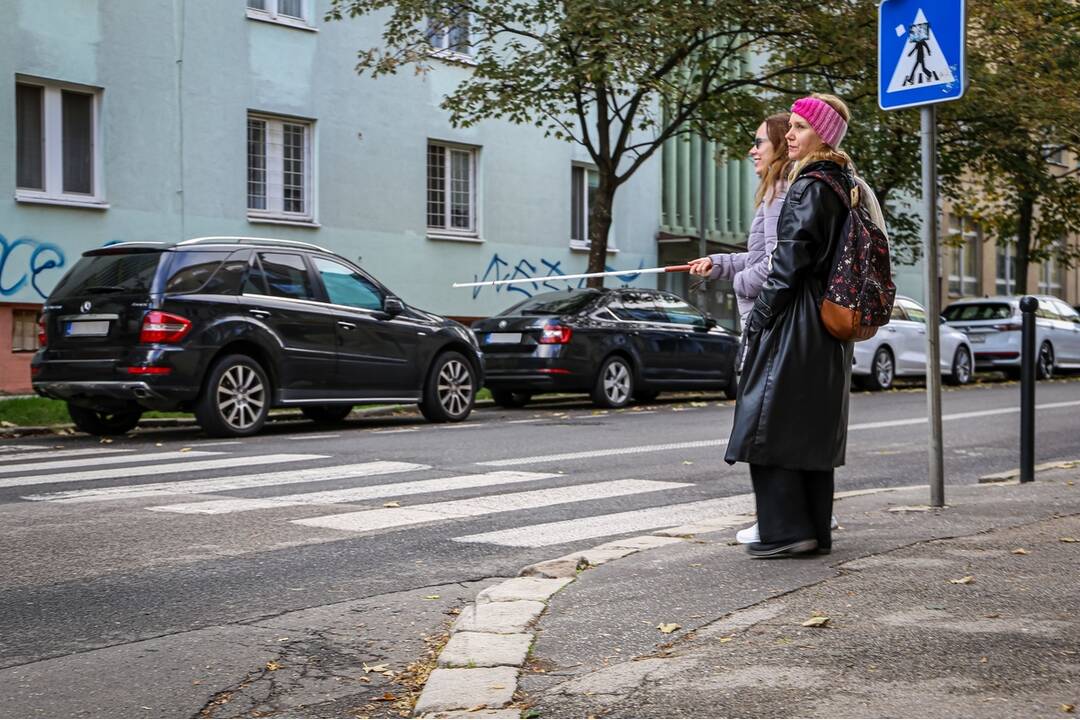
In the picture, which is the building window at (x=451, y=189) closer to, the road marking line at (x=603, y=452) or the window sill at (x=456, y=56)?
the window sill at (x=456, y=56)

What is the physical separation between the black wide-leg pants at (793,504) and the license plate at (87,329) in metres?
8.56

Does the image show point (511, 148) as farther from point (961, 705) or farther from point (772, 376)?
A: point (961, 705)

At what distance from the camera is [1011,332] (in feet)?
94.3

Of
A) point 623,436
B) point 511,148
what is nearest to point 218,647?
point 623,436

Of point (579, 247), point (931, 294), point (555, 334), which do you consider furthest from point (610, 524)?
point (579, 247)

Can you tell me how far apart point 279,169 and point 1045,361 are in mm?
16044

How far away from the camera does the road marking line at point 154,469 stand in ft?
32.8

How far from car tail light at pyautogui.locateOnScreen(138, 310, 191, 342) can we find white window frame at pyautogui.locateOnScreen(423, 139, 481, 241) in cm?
1320

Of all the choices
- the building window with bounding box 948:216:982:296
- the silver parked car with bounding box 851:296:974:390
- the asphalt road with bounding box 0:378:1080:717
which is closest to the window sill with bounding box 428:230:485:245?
the silver parked car with bounding box 851:296:974:390

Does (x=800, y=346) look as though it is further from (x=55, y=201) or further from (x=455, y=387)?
(x=55, y=201)

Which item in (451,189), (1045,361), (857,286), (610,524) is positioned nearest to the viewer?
(857,286)

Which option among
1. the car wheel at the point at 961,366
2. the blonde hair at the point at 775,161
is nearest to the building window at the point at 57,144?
the car wheel at the point at 961,366

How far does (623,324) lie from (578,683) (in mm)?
14723

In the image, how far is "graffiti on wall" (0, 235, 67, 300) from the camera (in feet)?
65.1
